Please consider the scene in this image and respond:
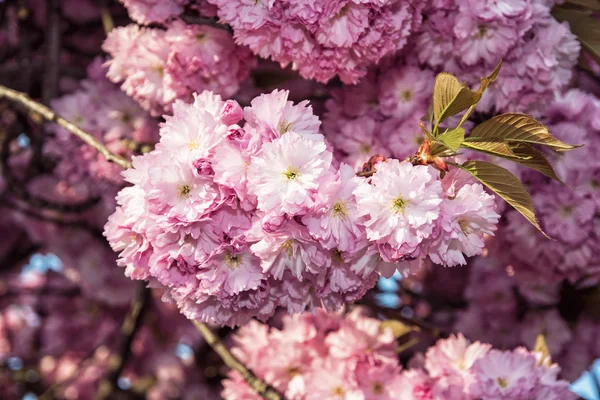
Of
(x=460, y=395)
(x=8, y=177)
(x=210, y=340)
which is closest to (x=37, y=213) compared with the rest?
(x=8, y=177)

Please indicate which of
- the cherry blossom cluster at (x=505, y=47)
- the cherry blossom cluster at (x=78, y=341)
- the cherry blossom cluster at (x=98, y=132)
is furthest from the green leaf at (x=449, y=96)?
the cherry blossom cluster at (x=78, y=341)

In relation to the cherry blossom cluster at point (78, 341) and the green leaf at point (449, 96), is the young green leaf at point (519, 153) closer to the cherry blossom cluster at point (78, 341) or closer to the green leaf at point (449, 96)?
the green leaf at point (449, 96)

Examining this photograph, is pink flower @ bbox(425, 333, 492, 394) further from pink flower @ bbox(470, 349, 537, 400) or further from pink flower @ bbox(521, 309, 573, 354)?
pink flower @ bbox(521, 309, 573, 354)

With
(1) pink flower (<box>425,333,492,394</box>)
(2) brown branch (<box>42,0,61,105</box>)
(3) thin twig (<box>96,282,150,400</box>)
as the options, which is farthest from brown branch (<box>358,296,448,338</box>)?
(2) brown branch (<box>42,0,61,105</box>)

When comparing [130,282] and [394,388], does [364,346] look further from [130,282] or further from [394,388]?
[130,282]

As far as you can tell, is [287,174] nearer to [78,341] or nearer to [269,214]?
[269,214]

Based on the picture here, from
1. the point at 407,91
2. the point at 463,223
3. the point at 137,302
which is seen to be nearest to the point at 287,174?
the point at 463,223
